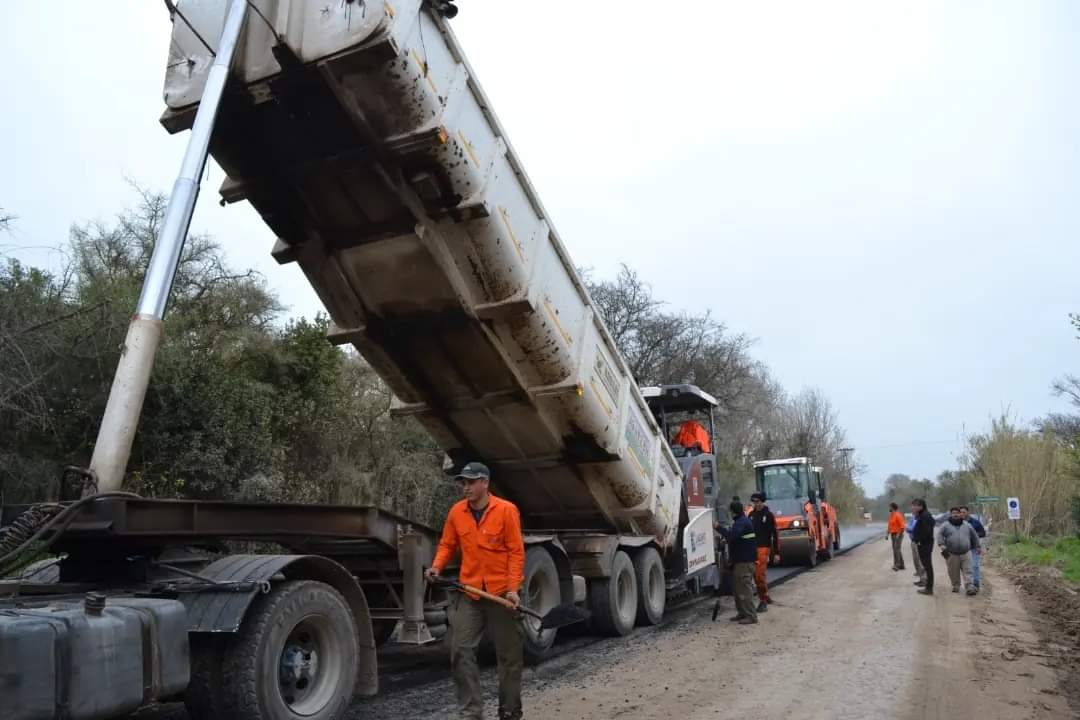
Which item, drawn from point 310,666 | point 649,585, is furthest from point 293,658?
point 649,585

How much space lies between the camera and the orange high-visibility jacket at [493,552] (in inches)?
201

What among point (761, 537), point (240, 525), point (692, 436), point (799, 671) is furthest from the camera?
point (692, 436)

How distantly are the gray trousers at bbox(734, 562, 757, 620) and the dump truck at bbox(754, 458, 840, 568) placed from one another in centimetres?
735

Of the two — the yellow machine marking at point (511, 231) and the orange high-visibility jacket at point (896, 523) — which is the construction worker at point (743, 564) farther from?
the orange high-visibility jacket at point (896, 523)

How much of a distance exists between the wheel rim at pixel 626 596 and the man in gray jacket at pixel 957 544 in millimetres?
5737

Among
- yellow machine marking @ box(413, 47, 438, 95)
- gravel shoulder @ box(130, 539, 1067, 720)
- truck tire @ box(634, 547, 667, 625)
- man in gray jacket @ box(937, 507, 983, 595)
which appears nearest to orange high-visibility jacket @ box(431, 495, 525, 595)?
gravel shoulder @ box(130, 539, 1067, 720)

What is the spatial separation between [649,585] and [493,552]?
5.18m

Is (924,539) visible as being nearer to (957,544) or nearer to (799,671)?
(957,544)

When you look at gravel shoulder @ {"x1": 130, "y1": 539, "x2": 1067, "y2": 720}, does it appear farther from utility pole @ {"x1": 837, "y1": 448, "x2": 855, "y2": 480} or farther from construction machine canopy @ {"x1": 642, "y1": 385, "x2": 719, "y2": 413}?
utility pole @ {"x1": 837, "y1": 448, "x2": 855, "y2": 480}

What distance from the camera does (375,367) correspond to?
25.1 feet

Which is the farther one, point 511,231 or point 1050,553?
point 1050,553

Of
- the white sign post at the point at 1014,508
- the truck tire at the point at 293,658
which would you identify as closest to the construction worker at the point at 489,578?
the truck tire at the point at 293,658

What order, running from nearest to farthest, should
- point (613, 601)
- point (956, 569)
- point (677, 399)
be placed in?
point (613, 601) → point (677, 399) → point (956, 569)

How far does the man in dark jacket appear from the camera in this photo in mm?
12430
